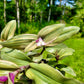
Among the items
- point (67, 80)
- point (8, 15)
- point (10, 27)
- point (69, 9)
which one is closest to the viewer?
point (67, 80)

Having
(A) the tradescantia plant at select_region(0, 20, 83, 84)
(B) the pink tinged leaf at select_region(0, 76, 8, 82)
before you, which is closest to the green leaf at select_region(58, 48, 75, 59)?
(A) the tradescantia plant at select_region(0, 20, 83, 84)

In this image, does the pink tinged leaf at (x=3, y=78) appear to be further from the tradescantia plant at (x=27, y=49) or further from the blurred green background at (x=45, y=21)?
the blurred green background at (x=45, y=21)

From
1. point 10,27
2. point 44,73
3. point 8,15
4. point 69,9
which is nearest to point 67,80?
point 44,73

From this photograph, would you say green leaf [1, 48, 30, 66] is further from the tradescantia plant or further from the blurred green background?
the blurred green background

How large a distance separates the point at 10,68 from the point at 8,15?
9.55m

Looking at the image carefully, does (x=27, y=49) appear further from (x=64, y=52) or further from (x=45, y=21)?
(x=45, y=21)

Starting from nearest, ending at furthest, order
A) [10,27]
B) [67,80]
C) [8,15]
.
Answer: [67,80], [10,27], [8,15]

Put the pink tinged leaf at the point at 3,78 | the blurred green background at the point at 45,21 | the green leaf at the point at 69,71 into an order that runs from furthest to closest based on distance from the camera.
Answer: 1. the blurred green background at the point at 45,21
2. the green leaf at the point at 69,71
3. the pink tinged leaf at the point at 3,78

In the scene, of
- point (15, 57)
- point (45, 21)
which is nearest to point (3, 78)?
point (15, 57)

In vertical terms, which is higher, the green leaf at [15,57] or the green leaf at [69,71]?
the green leaf at [15,57]

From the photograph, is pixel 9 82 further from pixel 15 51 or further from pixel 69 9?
pixel 69 9

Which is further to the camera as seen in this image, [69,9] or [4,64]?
[69,9]

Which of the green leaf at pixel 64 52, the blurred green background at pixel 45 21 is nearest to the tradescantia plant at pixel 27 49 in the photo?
the green leaf at pixel 64 52

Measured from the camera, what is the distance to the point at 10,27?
38cm
